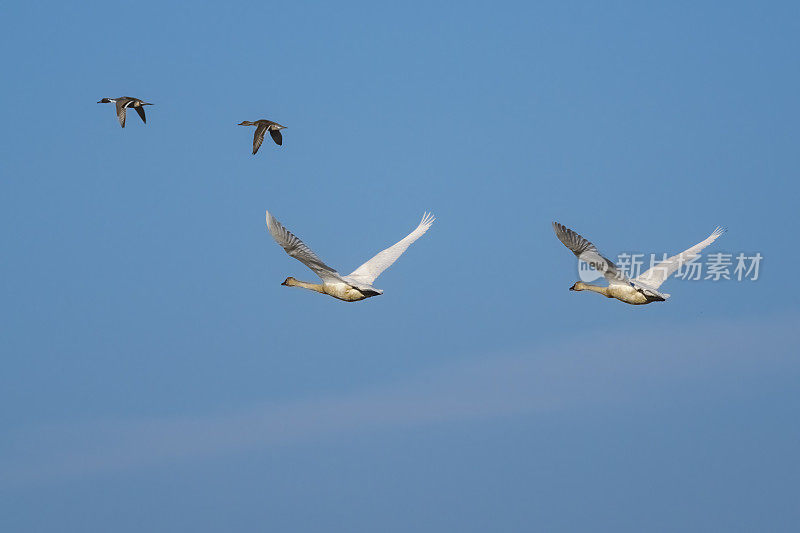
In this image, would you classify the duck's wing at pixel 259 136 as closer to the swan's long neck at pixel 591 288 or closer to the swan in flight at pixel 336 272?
the swan in flight at pixel 336 272

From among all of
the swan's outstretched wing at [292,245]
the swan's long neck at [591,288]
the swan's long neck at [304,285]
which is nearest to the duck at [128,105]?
the swan's long neck at [304,285]

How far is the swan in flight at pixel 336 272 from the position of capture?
126 ft

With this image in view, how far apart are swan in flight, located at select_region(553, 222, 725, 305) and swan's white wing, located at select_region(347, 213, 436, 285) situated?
683 centimetres

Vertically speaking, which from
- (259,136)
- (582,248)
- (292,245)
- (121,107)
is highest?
(121,107)

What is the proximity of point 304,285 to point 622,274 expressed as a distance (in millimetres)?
11782

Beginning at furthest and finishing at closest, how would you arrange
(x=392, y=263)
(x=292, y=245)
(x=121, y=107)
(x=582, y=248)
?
1. (x=121, y=107)
2. (x=392, y=263)
3. (x=582, y=248)
4. (x=292, y=245)

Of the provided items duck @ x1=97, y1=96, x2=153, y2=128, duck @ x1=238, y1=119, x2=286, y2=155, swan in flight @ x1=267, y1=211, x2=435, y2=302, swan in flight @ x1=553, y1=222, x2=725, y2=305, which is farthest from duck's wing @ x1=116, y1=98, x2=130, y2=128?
swan in flight @ x1=553, y1=222, x2=725, y2=305

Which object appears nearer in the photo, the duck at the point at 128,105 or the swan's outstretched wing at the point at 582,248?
the swan's outstretched wing at the point at 582,248

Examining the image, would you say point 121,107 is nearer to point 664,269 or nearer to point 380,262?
point 380,262

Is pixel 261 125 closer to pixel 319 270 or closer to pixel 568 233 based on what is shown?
pixel 319 270

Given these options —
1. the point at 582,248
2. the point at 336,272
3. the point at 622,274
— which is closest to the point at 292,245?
→ the point at 336,272

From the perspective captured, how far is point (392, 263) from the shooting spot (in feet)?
151

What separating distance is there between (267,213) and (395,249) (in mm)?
9938

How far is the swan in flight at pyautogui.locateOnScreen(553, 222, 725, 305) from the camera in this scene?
1534 inches
